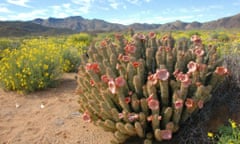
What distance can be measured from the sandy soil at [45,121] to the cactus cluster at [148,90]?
1.18 feet

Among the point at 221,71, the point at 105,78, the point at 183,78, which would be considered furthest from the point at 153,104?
the point at 221,71

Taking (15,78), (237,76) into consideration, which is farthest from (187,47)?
(15,78)

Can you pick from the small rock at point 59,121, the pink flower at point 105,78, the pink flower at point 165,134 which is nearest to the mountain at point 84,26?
the small rock at point 59,121

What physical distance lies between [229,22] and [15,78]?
113800 millimetres

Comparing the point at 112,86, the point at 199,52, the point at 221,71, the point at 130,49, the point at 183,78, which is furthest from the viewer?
the point at 130,49

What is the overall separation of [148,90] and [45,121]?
2221 millimetres

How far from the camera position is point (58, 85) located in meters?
7.30

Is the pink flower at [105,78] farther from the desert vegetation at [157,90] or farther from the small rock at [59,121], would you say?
the small rock at [59,121]

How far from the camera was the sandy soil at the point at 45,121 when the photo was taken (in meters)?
4.30

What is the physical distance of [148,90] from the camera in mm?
3506

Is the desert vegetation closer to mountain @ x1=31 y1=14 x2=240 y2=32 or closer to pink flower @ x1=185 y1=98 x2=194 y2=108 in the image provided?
pink flower @ x1=185 y1=98 x2=194 y2=108

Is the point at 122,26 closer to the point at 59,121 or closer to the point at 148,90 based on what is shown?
the point at 59,121

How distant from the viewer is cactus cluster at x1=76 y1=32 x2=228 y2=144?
344cm

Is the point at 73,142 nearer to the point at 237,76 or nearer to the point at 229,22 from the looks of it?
the point at 237,76
